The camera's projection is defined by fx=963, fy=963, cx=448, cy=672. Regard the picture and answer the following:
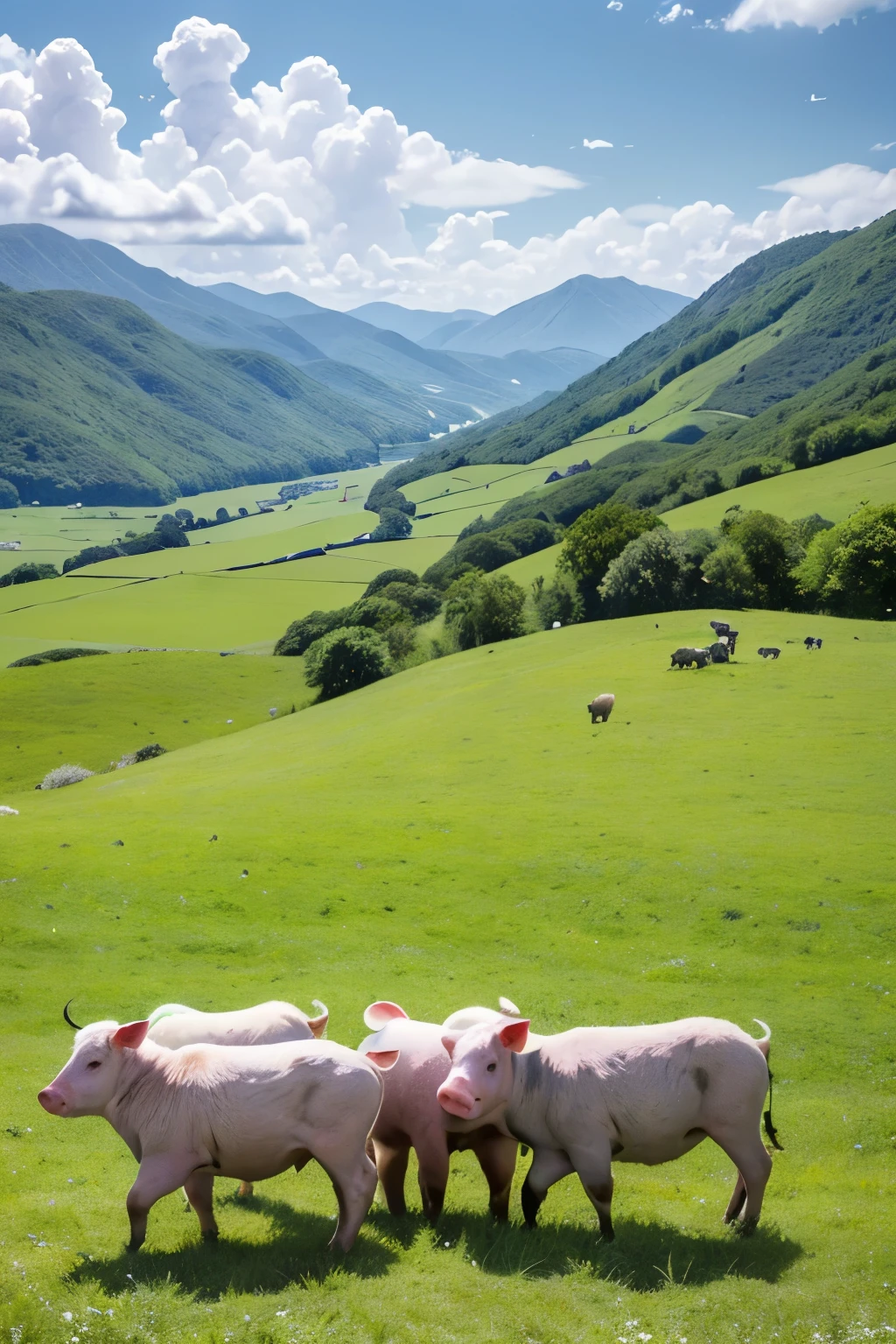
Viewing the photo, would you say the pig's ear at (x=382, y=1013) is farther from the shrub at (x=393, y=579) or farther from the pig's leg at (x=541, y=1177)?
the shrub at (x=393, y=579)

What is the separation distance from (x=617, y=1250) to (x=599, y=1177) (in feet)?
2.09

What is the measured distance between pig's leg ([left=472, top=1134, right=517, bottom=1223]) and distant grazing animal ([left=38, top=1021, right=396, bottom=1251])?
1.44 metres

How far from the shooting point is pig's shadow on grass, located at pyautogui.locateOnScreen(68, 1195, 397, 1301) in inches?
327

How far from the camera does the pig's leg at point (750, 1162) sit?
9516mm

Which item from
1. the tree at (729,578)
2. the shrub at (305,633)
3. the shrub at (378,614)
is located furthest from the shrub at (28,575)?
the tree at (729,578)

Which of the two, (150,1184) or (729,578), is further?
(729,578)

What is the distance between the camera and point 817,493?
91625 millimetres

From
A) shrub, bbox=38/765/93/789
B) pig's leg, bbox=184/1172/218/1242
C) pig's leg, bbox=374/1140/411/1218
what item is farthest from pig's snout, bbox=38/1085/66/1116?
shrub, bbox=38/765/93/789

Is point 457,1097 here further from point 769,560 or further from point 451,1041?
point 769,560

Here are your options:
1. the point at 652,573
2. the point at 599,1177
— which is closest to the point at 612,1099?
the point at 599,1177

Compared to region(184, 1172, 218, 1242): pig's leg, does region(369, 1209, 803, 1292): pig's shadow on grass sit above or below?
below

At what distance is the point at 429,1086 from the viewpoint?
32.7 feet

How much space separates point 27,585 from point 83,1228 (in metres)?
162

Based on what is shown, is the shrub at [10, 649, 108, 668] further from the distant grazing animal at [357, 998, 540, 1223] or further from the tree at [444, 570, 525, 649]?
the distant grazing animal at [357, 998, 540, 1223]
